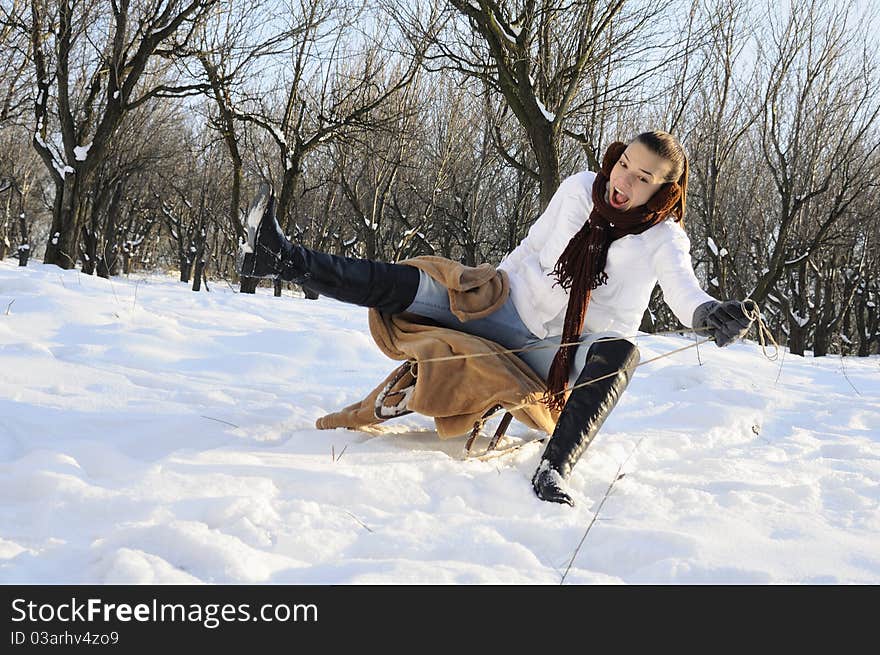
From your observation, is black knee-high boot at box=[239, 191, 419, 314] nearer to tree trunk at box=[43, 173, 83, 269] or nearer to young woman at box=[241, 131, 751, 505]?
young woman at box=[241, 131, 751, 505]

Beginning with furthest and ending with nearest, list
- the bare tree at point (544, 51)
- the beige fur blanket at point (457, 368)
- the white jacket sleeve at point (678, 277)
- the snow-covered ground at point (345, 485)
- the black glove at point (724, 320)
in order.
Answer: the bare tree at point (544, 51) < the beige fur blanket at point (457, 368) < the white jacket sleeve at point (678, 277) < the black glove at point (724, 320) < the snow-covered ground at point (345, 485)

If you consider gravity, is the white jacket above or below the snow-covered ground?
above

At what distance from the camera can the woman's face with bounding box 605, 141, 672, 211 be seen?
213cm

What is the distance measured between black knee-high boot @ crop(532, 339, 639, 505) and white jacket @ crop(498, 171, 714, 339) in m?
0.18

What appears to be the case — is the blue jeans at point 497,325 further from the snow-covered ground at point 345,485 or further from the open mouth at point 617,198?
the open mouth at point 617,198

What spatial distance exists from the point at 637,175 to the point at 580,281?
14.9 inches

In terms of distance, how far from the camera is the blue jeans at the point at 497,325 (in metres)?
2.42

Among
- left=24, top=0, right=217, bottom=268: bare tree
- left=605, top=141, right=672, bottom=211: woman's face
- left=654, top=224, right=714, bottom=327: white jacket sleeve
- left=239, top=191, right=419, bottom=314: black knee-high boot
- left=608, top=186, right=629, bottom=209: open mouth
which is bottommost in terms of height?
left=239, top=191, right=419, bottom=314: black knee-high boot

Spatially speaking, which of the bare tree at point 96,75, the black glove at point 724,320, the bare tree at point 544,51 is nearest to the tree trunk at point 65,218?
the bare tree at point 96,75

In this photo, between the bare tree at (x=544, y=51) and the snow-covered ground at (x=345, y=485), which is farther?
the bare tree at (x=544, y=51)

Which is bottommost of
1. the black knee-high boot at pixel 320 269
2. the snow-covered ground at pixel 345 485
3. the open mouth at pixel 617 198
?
the snow-covered ground at pixel 345 485

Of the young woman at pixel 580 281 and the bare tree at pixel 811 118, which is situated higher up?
the bare tree at pixel 811 118

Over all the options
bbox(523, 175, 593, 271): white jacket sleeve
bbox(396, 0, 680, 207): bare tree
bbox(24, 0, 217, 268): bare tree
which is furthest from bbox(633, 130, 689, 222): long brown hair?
bbox(24, 0, 217, 268): bare tree

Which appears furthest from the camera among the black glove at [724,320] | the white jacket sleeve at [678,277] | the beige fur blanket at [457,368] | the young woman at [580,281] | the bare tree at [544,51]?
the bare tree at [544,51]
